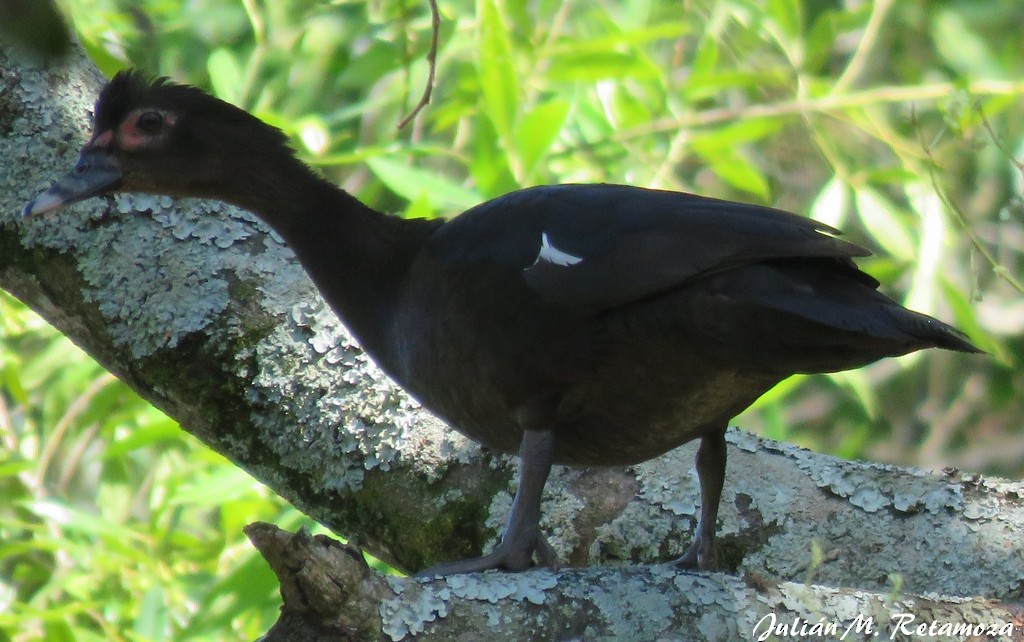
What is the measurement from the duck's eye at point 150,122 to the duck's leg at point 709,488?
5.34 ft

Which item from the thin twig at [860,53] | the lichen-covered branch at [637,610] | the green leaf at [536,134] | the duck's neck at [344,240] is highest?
the thin twig at [860,53]

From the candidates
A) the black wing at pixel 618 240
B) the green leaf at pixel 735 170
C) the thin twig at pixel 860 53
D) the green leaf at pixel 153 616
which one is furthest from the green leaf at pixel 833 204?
the green leaf at pixel 153 616

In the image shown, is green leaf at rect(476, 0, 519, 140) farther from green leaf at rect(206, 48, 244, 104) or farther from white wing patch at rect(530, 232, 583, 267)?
white wing patch at rect(530, 232, 583, 267)

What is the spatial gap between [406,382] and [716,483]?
787 millimetres

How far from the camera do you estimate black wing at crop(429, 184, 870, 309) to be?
2.44 metres

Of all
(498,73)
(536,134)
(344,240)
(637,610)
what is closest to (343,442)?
(344,240)

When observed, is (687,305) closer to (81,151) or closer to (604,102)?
(81,151)

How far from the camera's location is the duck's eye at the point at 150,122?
10.3 ft

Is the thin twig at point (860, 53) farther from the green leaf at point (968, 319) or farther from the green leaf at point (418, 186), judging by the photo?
the green leaf at point (418, 186)

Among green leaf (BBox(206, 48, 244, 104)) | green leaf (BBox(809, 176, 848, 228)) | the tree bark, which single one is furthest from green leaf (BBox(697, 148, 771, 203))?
green leaf (BBox(206, 48, 244, 104))

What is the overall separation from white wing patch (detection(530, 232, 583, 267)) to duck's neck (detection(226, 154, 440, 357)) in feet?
1.45

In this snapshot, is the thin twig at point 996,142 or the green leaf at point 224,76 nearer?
the thin twig at point 996,142

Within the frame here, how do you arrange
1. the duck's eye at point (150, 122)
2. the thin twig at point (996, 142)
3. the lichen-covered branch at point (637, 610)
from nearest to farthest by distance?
the lichen-covered branch at point (637, 610) < the duck's eye at point (150, 122) < the thin twig at point (996, 142)

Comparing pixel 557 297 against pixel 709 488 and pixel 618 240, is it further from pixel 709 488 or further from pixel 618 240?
pixel 709 488
